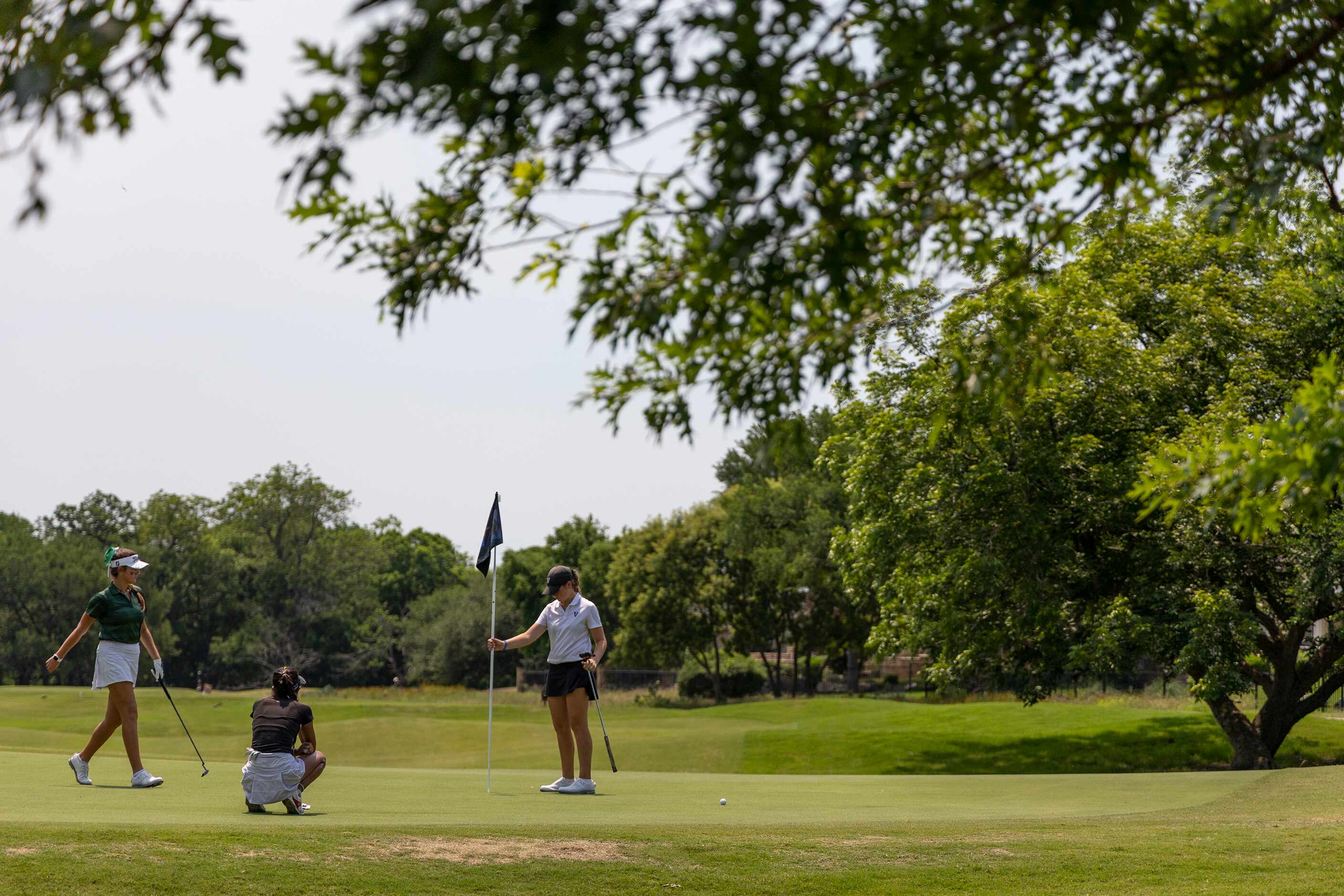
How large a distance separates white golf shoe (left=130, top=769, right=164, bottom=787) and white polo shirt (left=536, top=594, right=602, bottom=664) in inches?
157

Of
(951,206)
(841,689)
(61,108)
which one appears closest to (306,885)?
(61,108)

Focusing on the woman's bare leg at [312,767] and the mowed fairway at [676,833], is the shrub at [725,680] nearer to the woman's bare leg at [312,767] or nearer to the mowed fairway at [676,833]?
the mowed fairway at [676,833]

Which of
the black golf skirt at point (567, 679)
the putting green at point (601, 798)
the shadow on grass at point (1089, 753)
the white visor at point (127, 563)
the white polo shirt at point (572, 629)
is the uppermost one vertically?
the white visor at point (127, 563)

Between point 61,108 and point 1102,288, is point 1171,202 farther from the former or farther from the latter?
point 1102,288

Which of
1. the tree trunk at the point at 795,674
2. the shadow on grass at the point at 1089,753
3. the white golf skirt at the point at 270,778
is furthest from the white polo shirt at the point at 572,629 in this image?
the tree trunk at the point at 795,674

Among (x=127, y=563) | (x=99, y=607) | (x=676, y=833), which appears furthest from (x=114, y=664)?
(x=676, y=833)

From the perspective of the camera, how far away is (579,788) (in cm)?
1266

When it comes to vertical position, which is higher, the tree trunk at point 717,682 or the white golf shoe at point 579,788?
the white golf shoe at point 579,788

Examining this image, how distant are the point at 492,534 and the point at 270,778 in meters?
4.78

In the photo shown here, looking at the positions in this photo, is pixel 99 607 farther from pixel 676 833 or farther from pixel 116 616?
pixel 676 833

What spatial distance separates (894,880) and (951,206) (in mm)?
4666

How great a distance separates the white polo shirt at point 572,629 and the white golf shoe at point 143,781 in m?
3.98

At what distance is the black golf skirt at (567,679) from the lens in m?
12.2

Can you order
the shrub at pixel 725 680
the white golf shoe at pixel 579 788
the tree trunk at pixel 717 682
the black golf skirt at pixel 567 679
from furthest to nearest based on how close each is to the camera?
the shrub at pixel 725 680 → the tree trunk at pixel 717 682 → the white golf shoe at pixel 579 788 → the black golf skirt at pixel 567 679
